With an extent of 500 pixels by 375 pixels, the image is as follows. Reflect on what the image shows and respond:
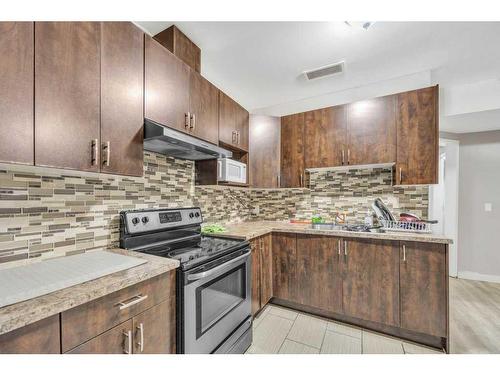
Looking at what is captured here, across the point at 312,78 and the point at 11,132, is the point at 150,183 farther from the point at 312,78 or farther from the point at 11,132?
the point at 312,78

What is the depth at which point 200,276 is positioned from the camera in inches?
49.8

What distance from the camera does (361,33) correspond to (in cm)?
175

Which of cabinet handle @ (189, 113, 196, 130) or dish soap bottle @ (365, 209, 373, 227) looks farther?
dish soap bottle @ (365, 209, 373, 227)

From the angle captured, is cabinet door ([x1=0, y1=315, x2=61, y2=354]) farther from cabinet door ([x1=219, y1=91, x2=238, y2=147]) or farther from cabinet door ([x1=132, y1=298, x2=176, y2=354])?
cabinet door ([x1=219, y1=91, x2=238, y2=147])

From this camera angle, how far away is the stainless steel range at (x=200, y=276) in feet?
3.97

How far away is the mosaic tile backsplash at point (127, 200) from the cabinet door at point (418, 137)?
0.36 m

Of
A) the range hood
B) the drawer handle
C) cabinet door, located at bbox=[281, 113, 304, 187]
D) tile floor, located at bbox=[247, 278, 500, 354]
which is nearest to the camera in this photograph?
the drawer handle

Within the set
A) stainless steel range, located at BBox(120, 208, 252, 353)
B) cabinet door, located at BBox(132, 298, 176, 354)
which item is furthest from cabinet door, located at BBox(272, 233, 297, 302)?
cabinet door, located at BBox(132, 298, 176, 354)

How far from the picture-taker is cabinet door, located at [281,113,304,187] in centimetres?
261

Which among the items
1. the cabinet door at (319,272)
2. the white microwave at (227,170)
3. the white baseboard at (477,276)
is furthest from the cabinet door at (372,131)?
the white baseboard at (477,276)

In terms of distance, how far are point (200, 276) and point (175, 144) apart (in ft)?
2.94

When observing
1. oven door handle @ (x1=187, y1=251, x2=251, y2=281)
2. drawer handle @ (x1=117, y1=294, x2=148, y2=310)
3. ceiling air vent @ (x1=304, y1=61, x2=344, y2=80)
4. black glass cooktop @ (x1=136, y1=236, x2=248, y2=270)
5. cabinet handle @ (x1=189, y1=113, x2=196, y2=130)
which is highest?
ceiling air vent @ (x1=304, y1=61, x2=344, y2=80)

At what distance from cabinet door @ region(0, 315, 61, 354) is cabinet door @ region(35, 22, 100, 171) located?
Result: 0.62 m
